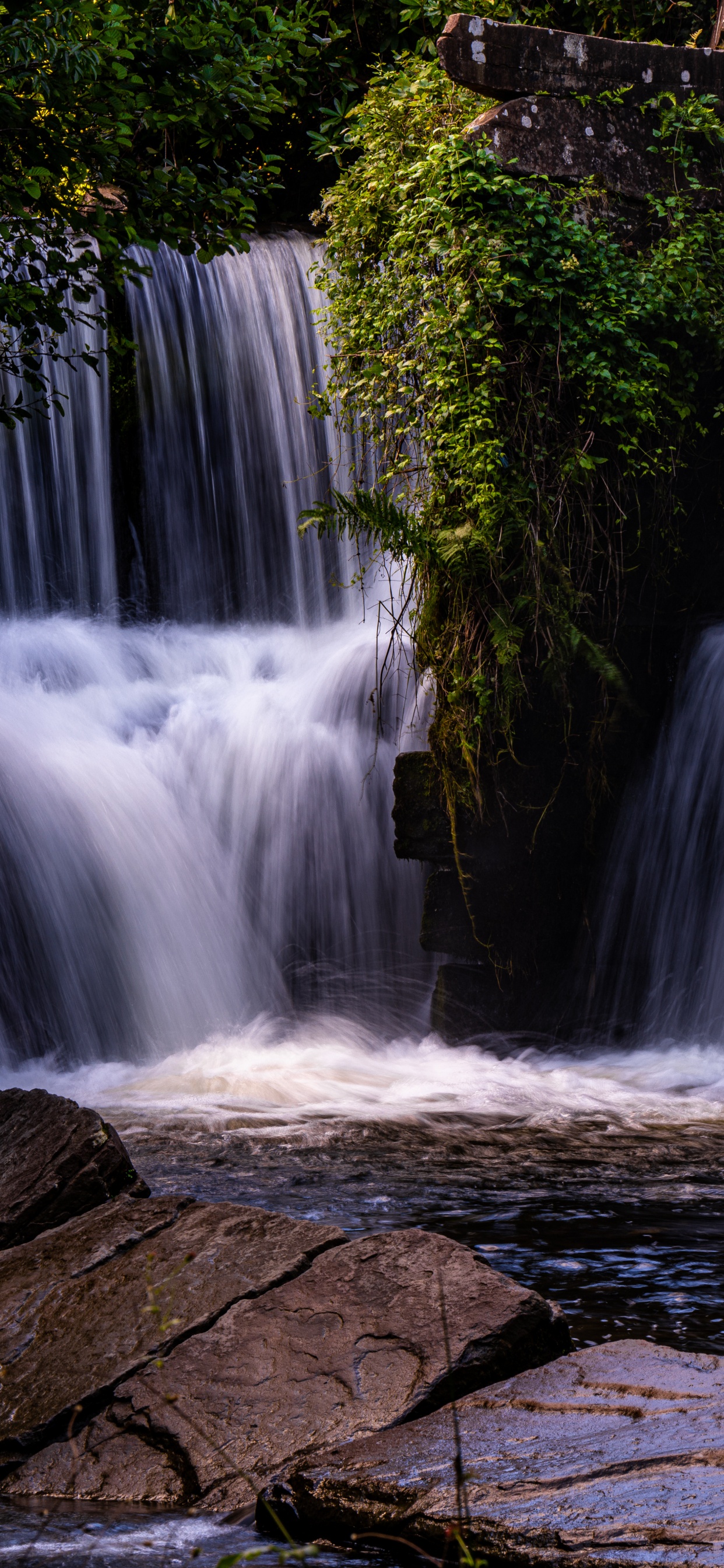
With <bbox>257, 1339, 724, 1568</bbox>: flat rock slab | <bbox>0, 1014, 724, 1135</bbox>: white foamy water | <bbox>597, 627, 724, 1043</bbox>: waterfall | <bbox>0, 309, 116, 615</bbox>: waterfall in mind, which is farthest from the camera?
<bbox>0, 309, 116, 615</bbox>: waterfall

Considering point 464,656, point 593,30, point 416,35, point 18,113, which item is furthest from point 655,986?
point 416,35

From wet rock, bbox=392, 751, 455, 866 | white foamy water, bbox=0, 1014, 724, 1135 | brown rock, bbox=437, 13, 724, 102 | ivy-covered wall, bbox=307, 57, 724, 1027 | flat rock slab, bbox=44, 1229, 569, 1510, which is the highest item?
brown rock, bbox=437, 13, 724, 102

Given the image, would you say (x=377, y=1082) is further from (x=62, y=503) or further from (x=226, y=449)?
(x=226, y=449)

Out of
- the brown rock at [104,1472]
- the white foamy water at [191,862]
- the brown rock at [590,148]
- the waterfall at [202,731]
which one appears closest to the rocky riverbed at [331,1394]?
the brown rock at [104,1472]

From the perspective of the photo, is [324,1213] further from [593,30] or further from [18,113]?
[593,30]

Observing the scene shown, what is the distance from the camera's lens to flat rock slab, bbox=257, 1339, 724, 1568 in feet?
7.11

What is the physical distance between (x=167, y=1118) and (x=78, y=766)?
3.46 meters

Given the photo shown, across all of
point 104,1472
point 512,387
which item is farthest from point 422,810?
point 104,1472

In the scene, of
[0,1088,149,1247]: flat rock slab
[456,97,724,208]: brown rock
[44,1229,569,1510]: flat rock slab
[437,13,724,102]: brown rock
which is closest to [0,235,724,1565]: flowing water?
[44,1229,569,1510]: flat rock slab

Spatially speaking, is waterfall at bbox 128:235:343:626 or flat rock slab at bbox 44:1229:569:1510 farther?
waterfall at bbox 128:235:343:626

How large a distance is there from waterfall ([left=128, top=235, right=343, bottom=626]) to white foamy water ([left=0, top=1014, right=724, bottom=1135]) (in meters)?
4.79

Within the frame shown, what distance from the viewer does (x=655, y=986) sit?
26.0 feet

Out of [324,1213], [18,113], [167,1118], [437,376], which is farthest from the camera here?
[437,376]

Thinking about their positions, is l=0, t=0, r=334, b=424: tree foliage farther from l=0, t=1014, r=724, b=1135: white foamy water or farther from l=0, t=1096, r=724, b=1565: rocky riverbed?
l=0, t=1096, r=724, b=1565: rocky riverbed
